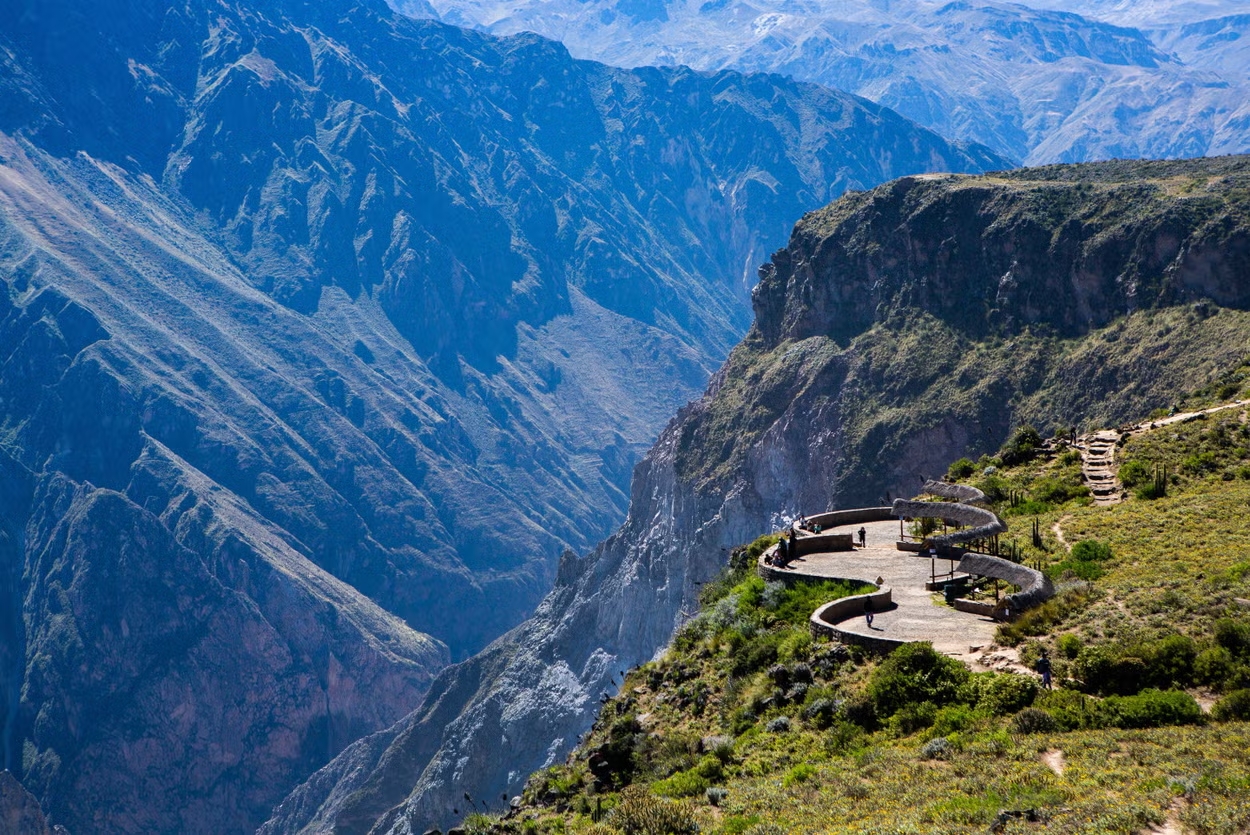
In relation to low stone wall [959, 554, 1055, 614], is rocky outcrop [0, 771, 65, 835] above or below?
below

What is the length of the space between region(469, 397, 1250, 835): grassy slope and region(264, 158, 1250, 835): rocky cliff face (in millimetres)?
59789

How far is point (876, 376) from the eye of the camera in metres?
123

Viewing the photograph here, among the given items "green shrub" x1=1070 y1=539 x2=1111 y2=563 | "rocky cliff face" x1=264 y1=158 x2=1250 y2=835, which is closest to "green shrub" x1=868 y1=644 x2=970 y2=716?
"green shrub" x1=1070 y1=539 x2=1111 y2=563

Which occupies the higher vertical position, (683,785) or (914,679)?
(914,679)

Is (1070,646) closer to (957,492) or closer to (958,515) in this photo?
(958,515)

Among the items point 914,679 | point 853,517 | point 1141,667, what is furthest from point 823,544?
point 1141,667

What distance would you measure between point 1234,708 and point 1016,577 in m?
9.41

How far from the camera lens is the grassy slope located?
24109mm

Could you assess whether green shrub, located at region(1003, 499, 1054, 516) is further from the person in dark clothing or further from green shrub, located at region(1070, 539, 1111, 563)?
the person in dark clothing

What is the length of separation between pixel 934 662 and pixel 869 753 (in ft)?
11.6

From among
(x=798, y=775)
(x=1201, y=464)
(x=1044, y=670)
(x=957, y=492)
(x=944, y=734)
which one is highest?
(x=1201, y=464)

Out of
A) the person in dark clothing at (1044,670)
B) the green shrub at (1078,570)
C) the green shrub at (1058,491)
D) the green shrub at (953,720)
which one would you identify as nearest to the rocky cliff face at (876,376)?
the green shrub at (1058,491)

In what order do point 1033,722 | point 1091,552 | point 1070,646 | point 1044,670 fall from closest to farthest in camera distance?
1. point 1033,722
2. point 1044,670
3. point 1070,646
4. point 1091,552

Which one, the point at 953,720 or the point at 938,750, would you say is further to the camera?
the point at 953,720
